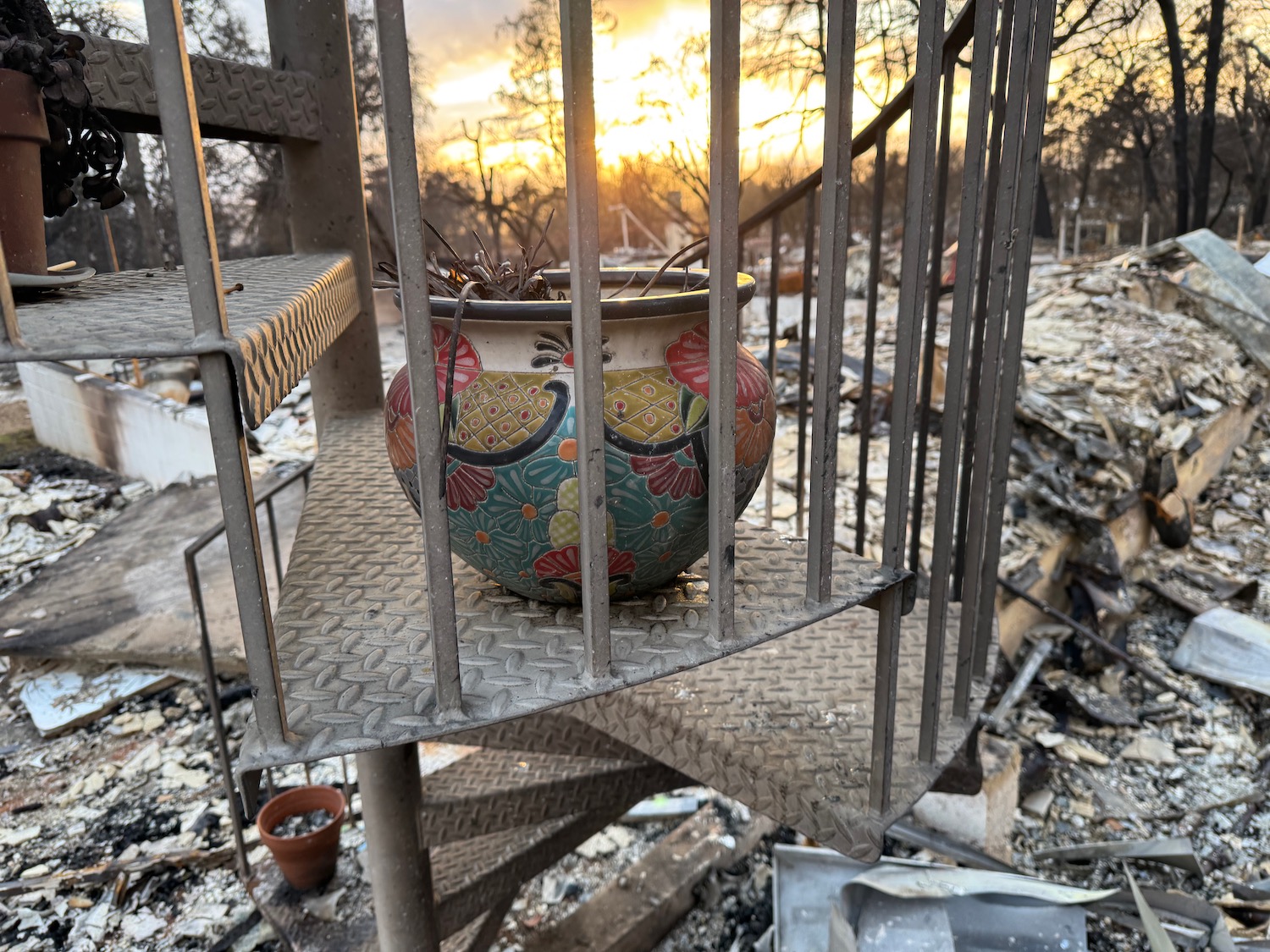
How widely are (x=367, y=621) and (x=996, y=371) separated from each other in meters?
0.97

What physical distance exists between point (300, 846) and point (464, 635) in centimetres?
221

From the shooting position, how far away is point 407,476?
1066 mm

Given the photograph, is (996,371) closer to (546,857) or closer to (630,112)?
(546,857)

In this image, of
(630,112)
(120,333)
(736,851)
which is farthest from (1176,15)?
(120,333)

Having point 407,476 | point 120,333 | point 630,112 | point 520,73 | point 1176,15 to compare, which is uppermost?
point 1176,15

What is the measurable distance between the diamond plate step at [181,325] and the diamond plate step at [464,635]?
302mm

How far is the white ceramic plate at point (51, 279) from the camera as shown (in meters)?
1.06

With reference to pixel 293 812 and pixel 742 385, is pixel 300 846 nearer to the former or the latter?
pixel 293 812

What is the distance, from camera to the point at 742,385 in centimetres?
104

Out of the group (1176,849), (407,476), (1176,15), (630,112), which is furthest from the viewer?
(1176,15)

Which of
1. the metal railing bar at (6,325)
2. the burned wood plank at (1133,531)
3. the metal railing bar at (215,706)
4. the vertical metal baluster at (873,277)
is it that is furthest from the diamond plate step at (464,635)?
the burned wood plank at (1133,531)

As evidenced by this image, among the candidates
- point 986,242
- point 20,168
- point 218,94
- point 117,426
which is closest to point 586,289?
point 20,168

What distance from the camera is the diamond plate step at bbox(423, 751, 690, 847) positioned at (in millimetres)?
2098

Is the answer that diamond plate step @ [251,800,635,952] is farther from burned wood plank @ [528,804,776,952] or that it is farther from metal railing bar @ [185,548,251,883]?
burned wood plank @ [528,804,776,952]
